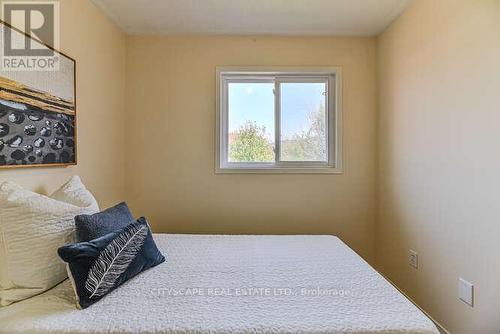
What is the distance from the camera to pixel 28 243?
4.29 feet

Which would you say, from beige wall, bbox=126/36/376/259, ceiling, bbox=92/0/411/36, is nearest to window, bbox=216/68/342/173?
beige wall, bbox=126/36/376/259

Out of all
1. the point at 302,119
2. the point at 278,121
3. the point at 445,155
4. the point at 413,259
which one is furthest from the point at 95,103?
the point at 413,259

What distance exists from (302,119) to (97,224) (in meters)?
2.11

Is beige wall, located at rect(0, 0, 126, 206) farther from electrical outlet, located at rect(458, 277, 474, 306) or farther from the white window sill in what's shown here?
electrical outlet, located at rect(458, 277, 474, 306)

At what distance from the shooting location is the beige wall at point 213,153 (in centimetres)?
285

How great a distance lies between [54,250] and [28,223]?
0.16 meters

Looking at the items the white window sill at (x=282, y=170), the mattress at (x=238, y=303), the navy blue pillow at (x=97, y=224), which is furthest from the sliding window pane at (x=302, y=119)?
the navy blue pillow at (x=97, y=224)

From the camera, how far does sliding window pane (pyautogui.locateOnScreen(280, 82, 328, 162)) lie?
9.73 feet

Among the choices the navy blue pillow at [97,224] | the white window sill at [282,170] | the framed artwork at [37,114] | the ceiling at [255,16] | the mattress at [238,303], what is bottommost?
the mattress at [238,303]

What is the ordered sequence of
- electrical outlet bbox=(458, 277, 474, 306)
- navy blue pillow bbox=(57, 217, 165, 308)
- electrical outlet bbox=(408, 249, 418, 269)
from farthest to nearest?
1. electrical outlet bbox=(408, 249, 418, 269)
2. electrical outlet bbox=(458, 277, 474, 306)
3. navy blue pillow bbox=(57, 217, 165, 308)

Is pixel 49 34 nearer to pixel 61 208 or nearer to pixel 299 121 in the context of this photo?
pixel 61 208

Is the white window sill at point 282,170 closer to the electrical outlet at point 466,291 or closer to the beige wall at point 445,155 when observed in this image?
the beige wall at point 445,155

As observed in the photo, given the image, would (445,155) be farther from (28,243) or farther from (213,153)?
(28,243)

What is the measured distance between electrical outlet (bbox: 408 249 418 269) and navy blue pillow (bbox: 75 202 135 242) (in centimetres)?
207
